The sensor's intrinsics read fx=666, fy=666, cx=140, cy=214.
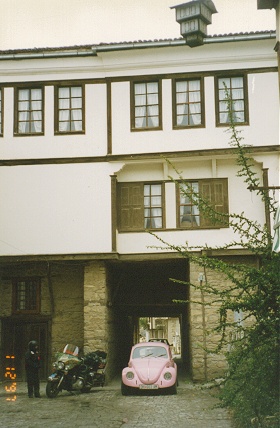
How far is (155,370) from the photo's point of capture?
19.0m

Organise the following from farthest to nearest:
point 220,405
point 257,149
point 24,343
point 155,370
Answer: point 24,343 → point 257,149 → point 155,370 → point 220,405

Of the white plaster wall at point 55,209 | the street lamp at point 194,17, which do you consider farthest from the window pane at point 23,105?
the street lamp at point 194,17

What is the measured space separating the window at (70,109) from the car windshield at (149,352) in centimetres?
752

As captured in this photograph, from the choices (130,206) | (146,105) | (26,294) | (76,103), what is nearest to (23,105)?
(76,103)

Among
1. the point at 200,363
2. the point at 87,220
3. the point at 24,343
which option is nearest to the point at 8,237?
the point at 87,220

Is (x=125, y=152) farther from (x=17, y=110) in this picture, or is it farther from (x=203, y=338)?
(x=203, y=338)

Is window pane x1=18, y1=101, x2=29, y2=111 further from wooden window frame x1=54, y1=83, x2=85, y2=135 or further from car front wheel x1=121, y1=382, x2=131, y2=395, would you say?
car front wheel x1=121, y1=382, x2=131, y2=395

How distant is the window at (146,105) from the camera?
72.6ft

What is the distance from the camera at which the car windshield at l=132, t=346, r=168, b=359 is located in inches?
791

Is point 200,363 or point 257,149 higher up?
point 257,149

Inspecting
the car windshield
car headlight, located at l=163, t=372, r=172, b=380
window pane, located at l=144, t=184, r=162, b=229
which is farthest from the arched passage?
car headlight, located at l=163, t=372, r=172, b=380

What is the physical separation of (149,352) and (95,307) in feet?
8.65

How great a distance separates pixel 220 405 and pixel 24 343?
51.0 feet

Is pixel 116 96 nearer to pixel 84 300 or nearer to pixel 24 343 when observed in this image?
pixel 84 300
